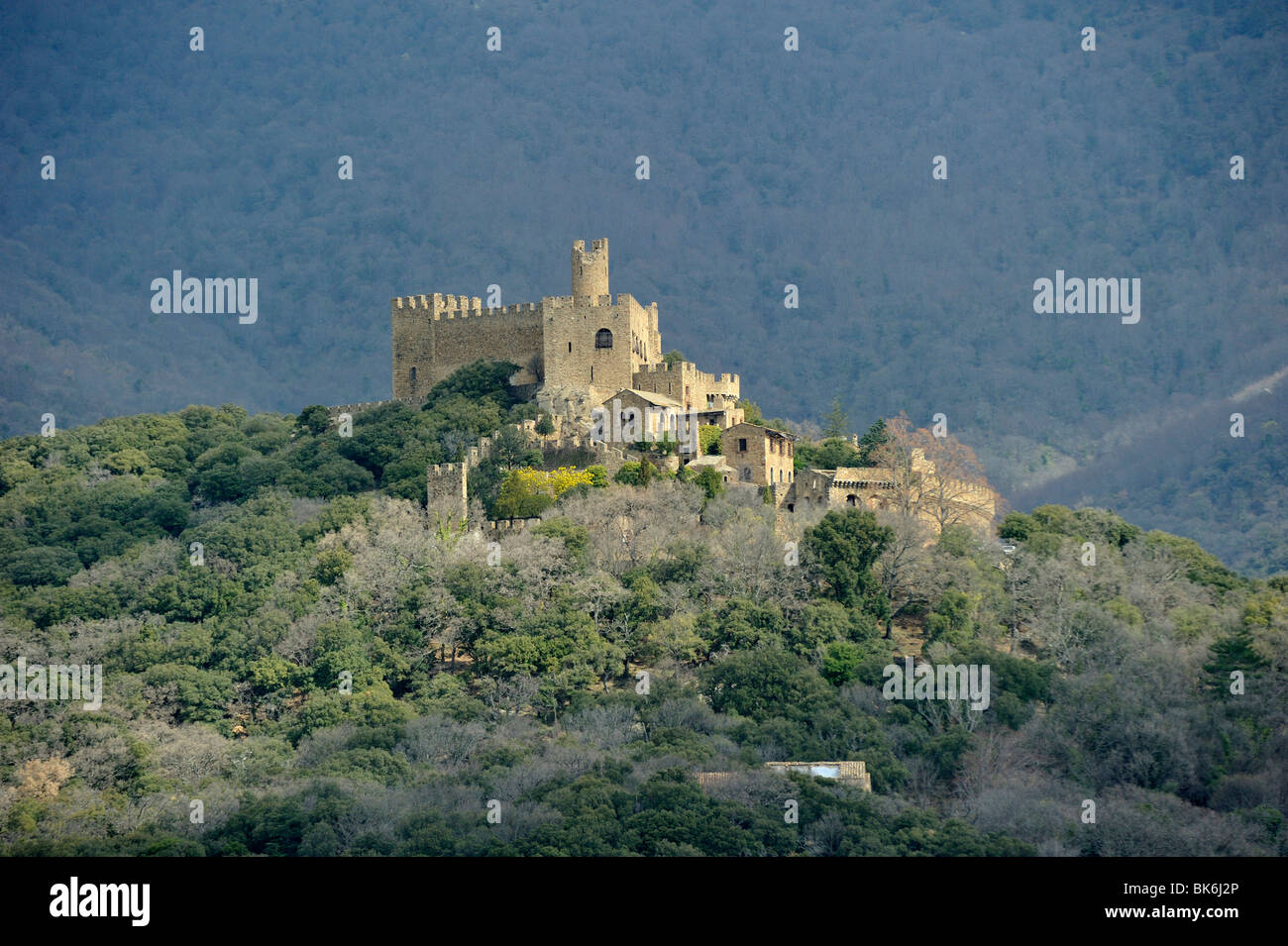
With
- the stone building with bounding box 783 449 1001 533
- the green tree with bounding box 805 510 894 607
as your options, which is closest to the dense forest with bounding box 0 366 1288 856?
the green tree with bounding box 805 510 894 607

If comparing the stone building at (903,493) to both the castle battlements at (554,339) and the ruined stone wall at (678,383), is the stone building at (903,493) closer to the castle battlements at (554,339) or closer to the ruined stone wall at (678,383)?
the ruined stone wall at (678,383)

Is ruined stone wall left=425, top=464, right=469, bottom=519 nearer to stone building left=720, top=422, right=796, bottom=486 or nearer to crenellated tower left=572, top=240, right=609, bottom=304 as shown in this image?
stone building left=720, top=422, right=796, bottom=486

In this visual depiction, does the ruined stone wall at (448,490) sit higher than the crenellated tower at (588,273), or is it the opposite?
the crenellated tower at (588,273)

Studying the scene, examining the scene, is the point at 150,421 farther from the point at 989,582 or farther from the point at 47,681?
the point at 989,582

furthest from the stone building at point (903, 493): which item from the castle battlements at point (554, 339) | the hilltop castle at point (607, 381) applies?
the castle battlements at point (554, 339)

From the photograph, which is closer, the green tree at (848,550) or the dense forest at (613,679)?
the dense forest at (613,679)

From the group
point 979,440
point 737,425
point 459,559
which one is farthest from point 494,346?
point 979,440

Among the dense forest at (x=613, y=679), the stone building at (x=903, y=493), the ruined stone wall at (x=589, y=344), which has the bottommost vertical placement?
the dense forest at (x=613, y=679)
